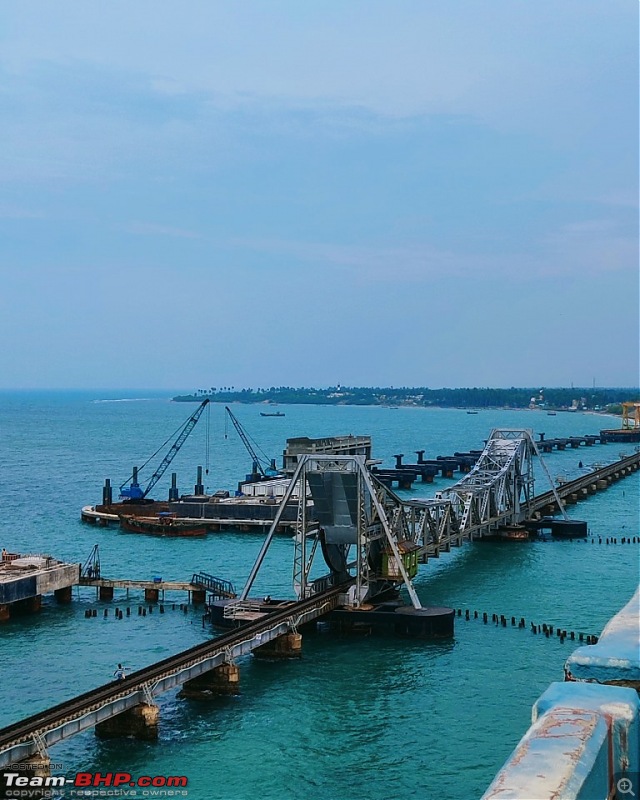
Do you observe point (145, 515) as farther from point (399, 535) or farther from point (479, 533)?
point (399, 535)

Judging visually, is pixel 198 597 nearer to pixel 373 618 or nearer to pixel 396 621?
pixel 373 618

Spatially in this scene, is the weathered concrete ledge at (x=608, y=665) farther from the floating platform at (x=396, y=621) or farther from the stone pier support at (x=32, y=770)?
the floating platform at (x=396, y=621)

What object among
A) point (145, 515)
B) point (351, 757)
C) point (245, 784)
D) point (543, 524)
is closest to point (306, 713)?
point (351, 757)

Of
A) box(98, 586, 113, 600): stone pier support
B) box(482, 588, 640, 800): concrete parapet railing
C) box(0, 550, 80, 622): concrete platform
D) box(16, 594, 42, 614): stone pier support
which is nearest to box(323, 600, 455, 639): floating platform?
box(98, 586, 113, 600): stone pier support

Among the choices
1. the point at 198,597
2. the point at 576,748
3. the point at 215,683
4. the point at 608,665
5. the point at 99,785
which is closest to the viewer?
the point at 576,748

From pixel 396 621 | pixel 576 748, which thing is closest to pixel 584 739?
pixel 576 748

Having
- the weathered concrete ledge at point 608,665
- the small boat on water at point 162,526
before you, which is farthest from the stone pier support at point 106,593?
the weathered concrete ledge at point 608,665

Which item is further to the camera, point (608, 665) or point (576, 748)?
point (608, 665)
